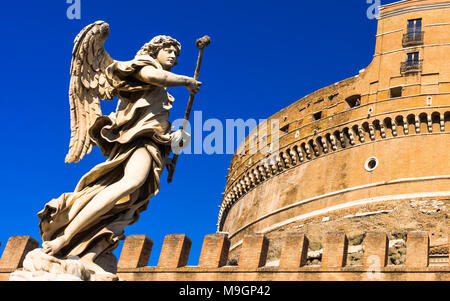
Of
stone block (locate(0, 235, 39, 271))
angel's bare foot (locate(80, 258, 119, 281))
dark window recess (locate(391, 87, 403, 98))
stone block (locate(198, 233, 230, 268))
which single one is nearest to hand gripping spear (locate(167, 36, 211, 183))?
angel's bare foot (locate(80, 258, 119, 281))

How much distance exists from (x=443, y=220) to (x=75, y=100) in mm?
21215

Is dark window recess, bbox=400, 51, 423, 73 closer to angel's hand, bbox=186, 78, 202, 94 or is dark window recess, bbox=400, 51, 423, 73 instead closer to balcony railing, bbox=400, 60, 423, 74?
balcony railing, bbox=400, 60, 423, 74

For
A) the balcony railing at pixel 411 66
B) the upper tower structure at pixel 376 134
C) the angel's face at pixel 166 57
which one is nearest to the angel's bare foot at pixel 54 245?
the angel's face at pixel 166 57

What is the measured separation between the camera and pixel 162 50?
4.54 meters

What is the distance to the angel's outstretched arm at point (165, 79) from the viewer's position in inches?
167

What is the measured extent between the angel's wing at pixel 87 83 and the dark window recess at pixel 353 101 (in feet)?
78.9

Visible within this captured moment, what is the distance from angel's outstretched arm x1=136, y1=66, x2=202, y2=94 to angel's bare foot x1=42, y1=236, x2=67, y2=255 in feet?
3.63

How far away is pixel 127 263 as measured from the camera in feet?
42.2

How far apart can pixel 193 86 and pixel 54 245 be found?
1294 millimetres

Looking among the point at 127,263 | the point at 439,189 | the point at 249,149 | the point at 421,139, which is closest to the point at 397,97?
the point at 421,139

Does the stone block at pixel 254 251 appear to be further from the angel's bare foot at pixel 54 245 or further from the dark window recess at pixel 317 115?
the dark window recess at pixel 317 115

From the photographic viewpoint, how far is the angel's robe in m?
4.03
